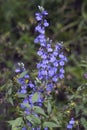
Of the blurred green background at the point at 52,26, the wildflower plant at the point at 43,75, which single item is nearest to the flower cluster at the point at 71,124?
the wildflower plant at the point at 43,75

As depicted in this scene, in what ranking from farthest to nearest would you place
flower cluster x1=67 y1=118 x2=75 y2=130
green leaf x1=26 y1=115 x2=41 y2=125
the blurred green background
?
the blurred green background, flower cluster x1=67 y1=118 x2=75 y2=130, green leaf x1=26 y1=115 x2=41 y2=125

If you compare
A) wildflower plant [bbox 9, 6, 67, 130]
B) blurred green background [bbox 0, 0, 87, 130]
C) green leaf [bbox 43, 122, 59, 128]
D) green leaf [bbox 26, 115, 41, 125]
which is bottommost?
green leaf [bbox 43, 122, 59, 128]

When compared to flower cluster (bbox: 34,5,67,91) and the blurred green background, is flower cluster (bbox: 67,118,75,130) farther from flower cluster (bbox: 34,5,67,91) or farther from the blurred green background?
the blurred green background

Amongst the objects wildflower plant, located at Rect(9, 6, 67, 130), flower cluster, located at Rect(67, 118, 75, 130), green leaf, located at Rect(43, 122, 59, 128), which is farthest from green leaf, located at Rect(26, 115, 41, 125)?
flower cluster, located at Rect(67, 118, 75, 130)

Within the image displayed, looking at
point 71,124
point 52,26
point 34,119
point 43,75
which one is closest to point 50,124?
point 34,119

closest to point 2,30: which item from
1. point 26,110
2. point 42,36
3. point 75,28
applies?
point 75,28

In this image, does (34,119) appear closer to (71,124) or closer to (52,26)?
(71,124)

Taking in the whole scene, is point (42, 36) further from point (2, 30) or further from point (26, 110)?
point (2, 30)

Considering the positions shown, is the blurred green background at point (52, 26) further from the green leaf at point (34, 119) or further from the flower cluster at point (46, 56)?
the green leaf at point (34, 119)
